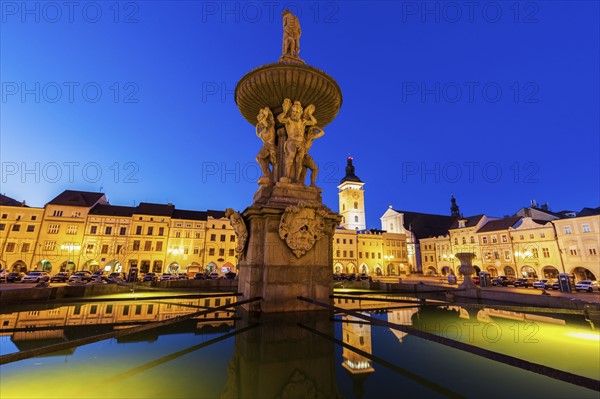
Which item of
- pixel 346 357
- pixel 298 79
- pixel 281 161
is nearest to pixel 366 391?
pixel 346 357

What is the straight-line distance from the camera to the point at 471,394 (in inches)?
95.6

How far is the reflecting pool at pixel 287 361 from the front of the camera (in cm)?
250

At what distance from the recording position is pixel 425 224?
66.2m

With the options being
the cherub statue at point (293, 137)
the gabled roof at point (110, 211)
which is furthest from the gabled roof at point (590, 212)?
the gabled roof at point (110, 211)

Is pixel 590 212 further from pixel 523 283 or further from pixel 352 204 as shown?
pixel 352 204

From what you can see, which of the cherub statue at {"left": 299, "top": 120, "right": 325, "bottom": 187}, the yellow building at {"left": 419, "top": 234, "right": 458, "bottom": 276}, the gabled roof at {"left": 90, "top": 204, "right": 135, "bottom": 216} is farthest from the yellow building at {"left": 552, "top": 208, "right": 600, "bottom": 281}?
the gabled roof at {"left": 90, "top": 204, "right": 135, "bottom": 216}

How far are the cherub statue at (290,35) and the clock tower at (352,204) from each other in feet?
210

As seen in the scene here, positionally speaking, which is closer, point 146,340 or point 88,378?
point 88,378

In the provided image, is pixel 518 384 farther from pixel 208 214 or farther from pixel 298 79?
pixel 208 214

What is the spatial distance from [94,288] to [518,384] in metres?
14.4

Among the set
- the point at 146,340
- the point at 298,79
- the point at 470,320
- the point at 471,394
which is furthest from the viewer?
the point at 298,79

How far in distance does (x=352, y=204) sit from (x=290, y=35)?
65826 mm

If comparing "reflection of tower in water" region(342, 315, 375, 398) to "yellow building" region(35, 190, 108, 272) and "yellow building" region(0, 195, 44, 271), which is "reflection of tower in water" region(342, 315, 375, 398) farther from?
"yellow building" region(0, 195, 44, 271)

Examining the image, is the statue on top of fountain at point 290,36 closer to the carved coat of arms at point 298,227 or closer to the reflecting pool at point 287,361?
the carved coat of arms at point 298,227
